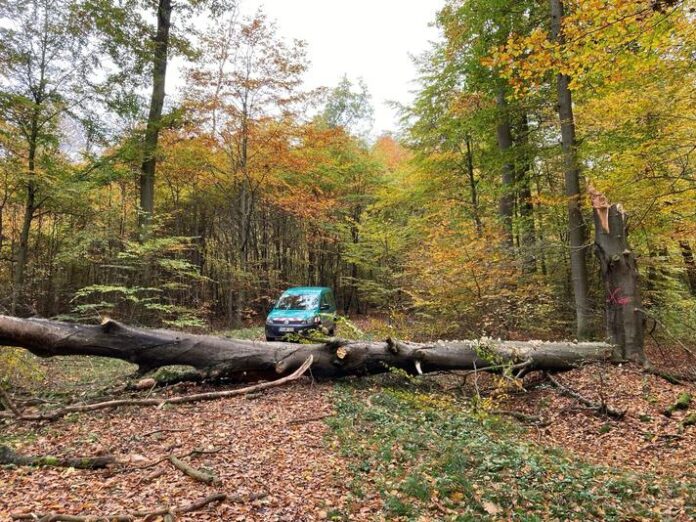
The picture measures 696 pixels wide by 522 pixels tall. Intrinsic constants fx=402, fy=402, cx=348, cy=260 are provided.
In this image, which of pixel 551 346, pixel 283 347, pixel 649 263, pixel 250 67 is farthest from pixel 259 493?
pixel 250 67

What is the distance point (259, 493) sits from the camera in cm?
350

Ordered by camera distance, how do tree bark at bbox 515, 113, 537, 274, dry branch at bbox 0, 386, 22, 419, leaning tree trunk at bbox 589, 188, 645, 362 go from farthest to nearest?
tree bark at bbox 515, 113, 537, 274 < leaning tree trunk at bbox 589, 188, 645, 362 < dry branch at bbox 0, 386, 22, 419

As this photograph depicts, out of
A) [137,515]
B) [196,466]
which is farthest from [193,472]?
[137,515]

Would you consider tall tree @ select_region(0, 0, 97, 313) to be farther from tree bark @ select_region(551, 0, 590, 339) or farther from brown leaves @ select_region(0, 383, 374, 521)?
tree bark @ select_region(551, 0, 590, 339)

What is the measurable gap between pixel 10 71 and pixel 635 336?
17216 mm

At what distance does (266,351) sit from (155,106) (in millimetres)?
10890

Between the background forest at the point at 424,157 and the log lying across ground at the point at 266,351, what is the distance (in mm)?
2338

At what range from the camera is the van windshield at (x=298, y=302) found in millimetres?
12090

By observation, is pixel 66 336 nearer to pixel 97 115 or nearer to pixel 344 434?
pixel 344 434

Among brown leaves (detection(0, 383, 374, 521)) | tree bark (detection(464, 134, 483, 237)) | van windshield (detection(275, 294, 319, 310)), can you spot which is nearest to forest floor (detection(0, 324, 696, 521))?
brown leaves (detection(0, 383, 374, 521))

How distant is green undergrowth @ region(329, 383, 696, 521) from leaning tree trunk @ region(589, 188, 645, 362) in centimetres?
385

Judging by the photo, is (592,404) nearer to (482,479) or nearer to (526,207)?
(482,479)

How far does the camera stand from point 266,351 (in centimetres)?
695

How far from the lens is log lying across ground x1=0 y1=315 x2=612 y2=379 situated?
6.16 m
